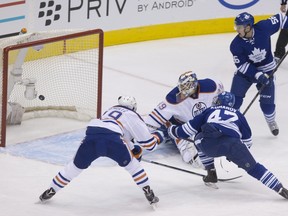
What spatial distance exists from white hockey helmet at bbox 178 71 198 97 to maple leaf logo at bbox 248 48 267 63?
799 millimetres

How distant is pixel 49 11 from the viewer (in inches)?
377

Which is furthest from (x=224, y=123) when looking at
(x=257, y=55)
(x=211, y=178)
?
(x=257, y=55)

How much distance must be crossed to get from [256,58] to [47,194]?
227cm

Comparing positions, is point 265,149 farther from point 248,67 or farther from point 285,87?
point 285,87

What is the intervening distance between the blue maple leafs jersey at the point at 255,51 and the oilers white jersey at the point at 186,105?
22.5 inches

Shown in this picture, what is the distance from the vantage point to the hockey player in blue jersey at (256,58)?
764cm

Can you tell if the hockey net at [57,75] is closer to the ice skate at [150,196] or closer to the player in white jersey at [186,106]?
the player in white jersey at [186,106]

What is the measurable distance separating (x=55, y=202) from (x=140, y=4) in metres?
4.42

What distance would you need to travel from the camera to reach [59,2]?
31.6 ft

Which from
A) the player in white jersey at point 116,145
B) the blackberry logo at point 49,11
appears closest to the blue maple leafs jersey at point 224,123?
the player in white jersey at point 116,145

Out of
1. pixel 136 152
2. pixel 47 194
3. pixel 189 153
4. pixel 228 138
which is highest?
pixel 228 138

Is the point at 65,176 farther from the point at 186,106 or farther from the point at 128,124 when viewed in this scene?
the point at 186,106

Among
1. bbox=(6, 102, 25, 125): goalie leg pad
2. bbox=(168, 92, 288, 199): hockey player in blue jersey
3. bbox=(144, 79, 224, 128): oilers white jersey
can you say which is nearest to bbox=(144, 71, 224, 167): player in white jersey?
bbox=(144, 79, 224, 128): oilers white jersey

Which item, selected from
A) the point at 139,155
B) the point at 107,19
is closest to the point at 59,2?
the point at 107,19
